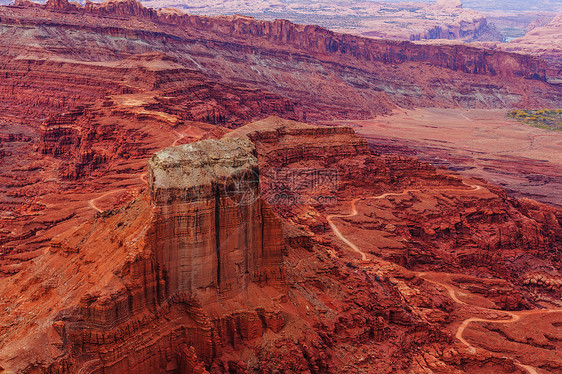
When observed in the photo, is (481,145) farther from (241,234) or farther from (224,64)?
(241,234)

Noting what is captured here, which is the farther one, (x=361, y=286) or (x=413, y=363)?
(x=361, y=286)

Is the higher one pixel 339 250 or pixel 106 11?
pixel 106 11

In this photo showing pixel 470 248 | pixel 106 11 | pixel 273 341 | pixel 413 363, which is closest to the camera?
pixel 273 341

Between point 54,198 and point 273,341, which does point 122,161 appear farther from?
point 273,341

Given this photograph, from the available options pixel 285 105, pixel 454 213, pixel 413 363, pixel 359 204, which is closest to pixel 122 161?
pixel 359 204

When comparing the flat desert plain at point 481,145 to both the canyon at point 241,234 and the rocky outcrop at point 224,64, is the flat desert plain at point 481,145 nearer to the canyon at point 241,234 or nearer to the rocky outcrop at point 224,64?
the canyon at point 241,234

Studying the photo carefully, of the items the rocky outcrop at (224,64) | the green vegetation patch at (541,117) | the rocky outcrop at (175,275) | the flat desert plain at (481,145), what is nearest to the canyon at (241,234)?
the rocky outcrop at (175,275)

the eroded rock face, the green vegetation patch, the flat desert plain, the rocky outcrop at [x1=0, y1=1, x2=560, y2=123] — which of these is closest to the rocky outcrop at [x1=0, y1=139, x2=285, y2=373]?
the eroded rock face
